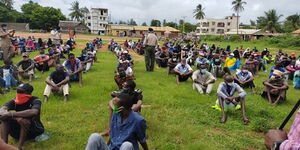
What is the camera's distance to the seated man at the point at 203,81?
9.64 metres

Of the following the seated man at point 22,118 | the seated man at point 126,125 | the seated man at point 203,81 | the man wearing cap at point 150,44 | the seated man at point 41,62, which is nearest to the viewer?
the seated man at point 126,125

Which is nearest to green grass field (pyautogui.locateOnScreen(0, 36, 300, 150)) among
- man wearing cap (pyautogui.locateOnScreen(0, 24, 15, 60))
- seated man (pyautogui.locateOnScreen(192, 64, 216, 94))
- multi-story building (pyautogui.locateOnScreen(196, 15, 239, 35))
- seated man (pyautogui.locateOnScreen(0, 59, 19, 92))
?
seated man (pyautogui.locateOnScreen(192, 64, 216, 94))

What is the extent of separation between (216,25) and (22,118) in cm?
9620

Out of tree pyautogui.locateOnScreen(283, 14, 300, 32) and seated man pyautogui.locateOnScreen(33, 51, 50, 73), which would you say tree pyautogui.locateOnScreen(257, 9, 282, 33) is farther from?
seated man pyautogui.locateOnScreen(33, 51, 50, 73)

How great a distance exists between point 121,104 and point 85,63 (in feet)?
32.6

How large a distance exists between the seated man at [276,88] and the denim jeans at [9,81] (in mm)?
9252

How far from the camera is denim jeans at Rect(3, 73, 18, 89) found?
9384 millimetres

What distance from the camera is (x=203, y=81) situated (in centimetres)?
1012

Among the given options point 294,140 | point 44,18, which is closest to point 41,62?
point 294,140

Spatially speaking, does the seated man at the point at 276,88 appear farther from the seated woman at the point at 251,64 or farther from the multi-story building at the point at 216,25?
the multi-story building at the point at 216,25

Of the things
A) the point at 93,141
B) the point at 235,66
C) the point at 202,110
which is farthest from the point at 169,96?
the point at 235,66

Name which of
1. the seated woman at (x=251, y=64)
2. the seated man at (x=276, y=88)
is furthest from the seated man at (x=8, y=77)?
the seated woman at (x=251, y=64)

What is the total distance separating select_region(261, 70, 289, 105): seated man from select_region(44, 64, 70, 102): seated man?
6.77 meters

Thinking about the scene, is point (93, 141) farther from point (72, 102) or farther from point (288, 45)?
point (288, 45)
